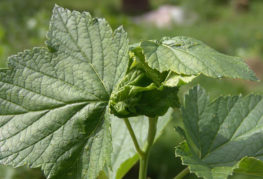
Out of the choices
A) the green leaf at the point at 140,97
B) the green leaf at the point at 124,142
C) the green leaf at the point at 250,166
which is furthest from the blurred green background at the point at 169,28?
the green leaf at the point at 140,97

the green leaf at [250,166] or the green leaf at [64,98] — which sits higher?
the green leaf at [64,98]

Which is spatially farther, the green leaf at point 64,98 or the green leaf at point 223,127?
the green leaf at point 223,127

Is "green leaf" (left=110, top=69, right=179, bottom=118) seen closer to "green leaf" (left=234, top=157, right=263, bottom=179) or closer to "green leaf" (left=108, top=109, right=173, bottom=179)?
"green leaf" (left=234, top=157, right=263, bottom=179)

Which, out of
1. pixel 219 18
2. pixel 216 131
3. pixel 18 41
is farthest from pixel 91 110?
pixel 219 18

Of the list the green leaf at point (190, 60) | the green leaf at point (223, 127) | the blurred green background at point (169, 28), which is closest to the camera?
the green leaf at point (190, 60)

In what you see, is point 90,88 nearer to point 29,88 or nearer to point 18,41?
point 29,88

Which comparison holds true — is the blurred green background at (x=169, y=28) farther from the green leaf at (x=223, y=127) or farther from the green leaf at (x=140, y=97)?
the green leaf at (x=140, y=97)
